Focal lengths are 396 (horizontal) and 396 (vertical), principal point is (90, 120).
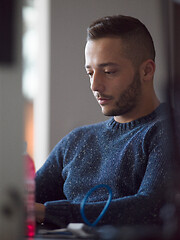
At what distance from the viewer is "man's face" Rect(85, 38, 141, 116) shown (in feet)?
4.84

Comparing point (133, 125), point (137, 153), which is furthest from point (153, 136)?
point (133, 125)

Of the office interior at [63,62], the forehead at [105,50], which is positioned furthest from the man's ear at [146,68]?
the office interior at [63,62]

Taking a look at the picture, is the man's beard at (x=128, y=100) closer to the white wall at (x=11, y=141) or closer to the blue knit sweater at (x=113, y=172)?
the blue knit sweater at (x=113, y=172)

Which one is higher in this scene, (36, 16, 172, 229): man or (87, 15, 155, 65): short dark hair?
(87, 15, 155, 65): short dark hair

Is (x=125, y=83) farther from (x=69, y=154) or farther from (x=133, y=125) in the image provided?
(x=69, y=154)

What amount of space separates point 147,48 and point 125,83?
0.62ft

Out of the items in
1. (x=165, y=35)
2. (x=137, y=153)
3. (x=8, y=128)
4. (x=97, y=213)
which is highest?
(x=165, y=35)

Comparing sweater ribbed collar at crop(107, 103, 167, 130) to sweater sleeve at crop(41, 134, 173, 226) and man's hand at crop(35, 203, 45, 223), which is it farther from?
man's hand at crop(35, 203, 45, 223)

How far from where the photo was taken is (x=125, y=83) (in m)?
1.50

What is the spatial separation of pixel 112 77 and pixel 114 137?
240 mm

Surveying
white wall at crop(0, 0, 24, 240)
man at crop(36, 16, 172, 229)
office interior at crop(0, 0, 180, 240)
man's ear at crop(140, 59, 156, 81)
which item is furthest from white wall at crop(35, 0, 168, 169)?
white wall at crop(0, 0, 24, 240)

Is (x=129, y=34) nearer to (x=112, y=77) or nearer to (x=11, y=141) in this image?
(x=112, y=77)

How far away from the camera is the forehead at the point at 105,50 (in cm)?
148

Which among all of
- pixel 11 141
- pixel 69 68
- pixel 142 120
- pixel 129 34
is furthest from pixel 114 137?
pixel 69 68
